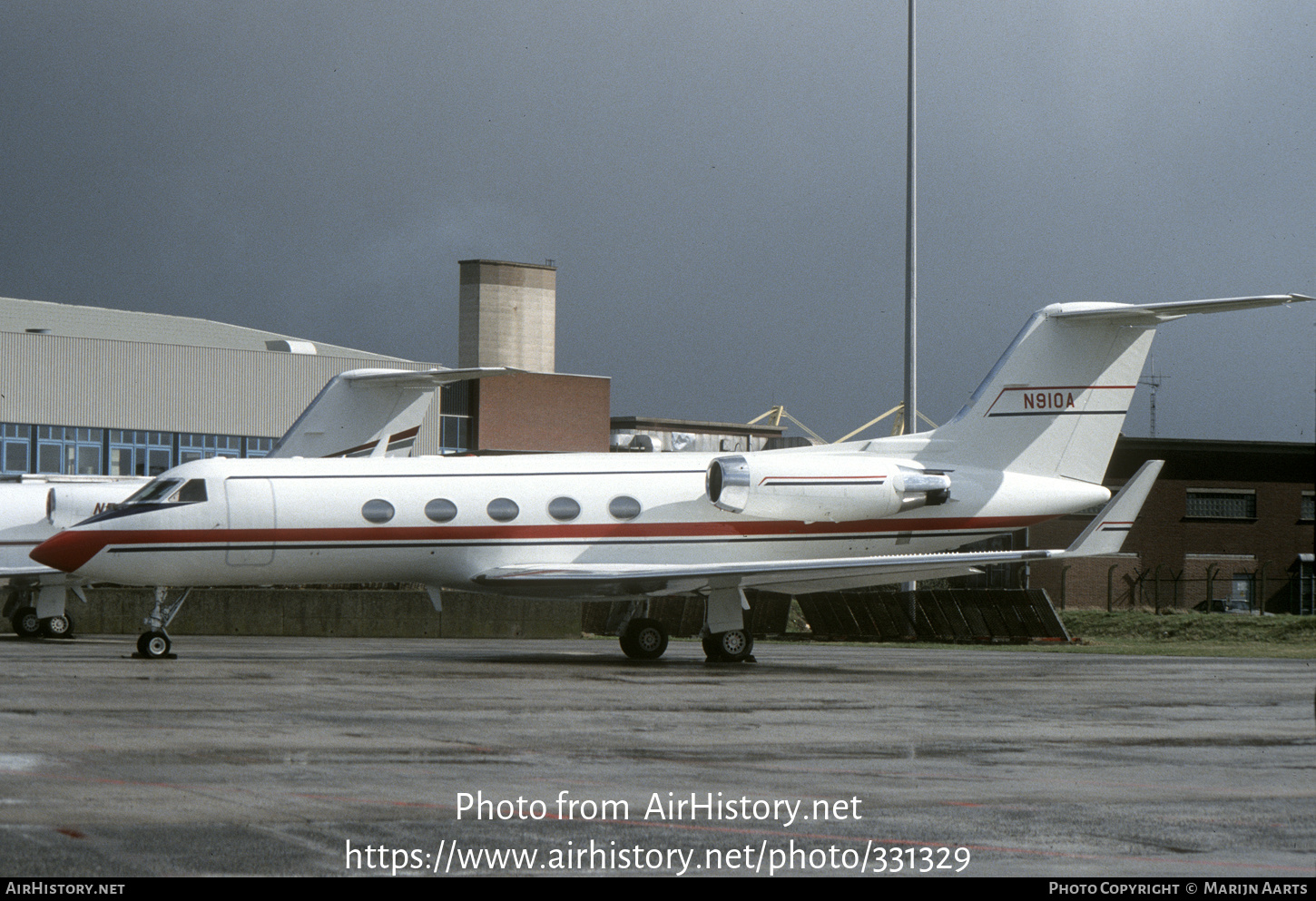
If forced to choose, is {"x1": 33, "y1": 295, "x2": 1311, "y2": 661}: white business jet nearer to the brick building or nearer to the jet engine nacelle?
the jet engine nacelle

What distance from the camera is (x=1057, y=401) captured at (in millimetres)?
25766

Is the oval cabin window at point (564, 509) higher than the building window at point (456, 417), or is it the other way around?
the building window at point (456, 417)

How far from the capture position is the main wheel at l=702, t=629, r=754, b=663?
2423 cm

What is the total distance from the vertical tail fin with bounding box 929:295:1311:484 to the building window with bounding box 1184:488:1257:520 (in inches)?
1690

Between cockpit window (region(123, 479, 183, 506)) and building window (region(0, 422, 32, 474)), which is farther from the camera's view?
building window (region(0, 422, 32, 474))

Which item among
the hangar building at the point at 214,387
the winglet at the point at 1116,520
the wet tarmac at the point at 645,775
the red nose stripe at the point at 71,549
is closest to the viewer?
the wet tarmac at the point at 645,775

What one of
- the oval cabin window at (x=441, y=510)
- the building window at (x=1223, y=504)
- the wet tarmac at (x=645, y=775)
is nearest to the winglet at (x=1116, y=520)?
the wet tarmac at (x=645, y=775)

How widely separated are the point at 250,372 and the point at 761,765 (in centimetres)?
5647

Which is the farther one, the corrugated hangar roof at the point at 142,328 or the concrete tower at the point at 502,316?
the concrete tower at the point at 502,316

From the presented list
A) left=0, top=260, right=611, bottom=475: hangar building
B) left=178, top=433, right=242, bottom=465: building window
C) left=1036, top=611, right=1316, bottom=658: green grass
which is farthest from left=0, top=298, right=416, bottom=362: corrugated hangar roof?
left=1036, top=611, right=1316, bottom=658: green grass

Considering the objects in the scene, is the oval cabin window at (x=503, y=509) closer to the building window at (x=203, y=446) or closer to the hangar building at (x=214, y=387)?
the hangar building at (x=214, y=387)

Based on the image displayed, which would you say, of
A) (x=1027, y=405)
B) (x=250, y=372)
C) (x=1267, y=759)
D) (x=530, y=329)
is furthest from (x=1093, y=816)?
(x=530, y=329)

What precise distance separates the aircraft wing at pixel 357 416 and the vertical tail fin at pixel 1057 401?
10.8 metres

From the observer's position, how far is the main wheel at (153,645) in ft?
76.3
